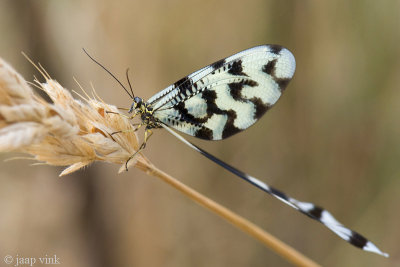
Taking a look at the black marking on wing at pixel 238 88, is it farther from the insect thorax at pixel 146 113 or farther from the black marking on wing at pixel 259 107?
the insect thorax at pixel 146 113

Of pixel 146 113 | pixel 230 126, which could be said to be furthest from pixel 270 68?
pixel 146 113

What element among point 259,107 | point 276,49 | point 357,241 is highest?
point 276,49

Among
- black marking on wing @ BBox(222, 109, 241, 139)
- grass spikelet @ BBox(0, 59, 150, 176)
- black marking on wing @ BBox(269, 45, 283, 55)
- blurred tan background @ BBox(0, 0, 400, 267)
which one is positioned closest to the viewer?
grass spikelet @ BBox(0, 59, 150, 176)

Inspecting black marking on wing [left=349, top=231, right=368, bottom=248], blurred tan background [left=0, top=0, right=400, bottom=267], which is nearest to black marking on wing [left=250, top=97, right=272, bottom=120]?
black marking on wing [left=349, top=231, right=368, bottom=248]

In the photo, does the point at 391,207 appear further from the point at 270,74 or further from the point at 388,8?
the point at 270,74

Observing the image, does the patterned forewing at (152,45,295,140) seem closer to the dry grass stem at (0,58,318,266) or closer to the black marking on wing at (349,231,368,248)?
the dry grass stem at (0,58,318,266)

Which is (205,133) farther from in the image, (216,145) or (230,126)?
(216,145)

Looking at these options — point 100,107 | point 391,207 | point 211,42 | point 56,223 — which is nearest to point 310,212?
point 100,107

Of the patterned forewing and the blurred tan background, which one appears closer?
the patterned forewing
